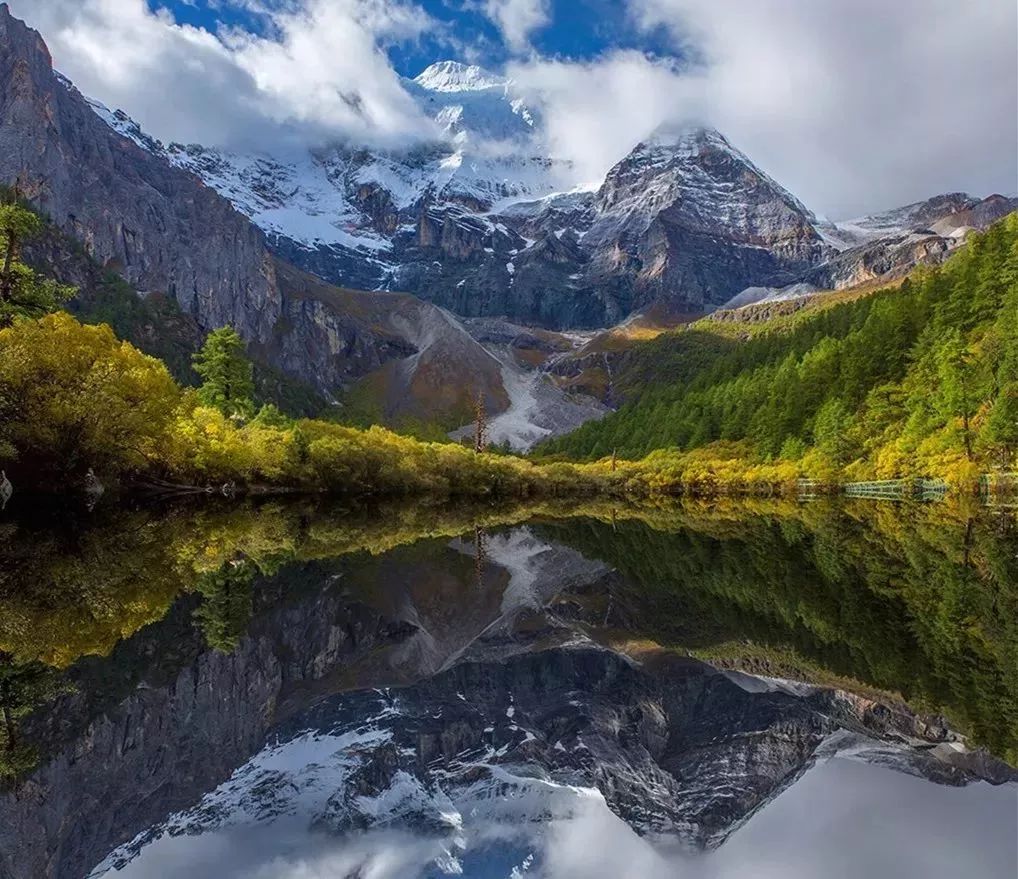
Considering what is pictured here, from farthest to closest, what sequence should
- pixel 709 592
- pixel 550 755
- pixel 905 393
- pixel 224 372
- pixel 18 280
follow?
pixel 905 393 < pixel 224 372 < pixel 18 280 < pixel 709 592 < pixel 550 755

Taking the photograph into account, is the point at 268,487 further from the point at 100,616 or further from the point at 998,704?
the point at 998,704

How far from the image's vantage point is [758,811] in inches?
284

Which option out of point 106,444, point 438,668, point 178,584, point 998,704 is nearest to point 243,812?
point 438,668

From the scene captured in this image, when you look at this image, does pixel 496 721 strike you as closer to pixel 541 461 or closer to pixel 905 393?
pixel 905 393

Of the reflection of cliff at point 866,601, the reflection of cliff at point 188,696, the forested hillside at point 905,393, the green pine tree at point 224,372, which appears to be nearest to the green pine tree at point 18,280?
the reflection of cliff at point 188,696

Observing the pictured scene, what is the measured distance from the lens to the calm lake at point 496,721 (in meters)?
6.85

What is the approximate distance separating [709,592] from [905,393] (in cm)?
5622

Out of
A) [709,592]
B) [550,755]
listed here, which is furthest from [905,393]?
[550,755]

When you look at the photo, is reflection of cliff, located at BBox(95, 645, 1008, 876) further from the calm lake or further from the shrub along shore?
the shrub along shore

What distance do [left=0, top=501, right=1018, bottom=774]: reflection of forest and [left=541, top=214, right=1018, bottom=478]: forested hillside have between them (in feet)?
67.6

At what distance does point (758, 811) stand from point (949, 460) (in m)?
53.4

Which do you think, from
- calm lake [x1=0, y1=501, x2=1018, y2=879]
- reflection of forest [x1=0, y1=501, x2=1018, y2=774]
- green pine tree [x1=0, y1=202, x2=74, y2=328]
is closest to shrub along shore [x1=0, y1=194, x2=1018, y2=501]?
green pine tree [x1=0, y1=202, x2=74, y2=328]

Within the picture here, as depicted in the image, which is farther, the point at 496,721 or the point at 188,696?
the point at 496,721

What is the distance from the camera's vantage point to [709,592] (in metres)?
20.3
